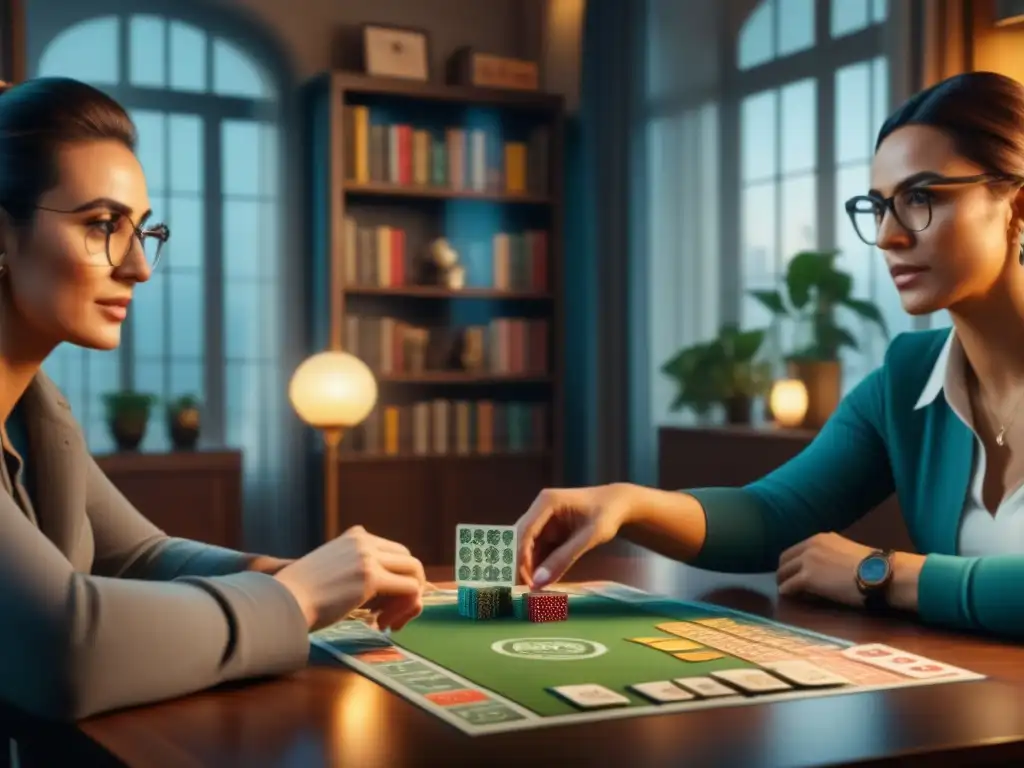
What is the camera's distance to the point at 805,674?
1121 millimetres

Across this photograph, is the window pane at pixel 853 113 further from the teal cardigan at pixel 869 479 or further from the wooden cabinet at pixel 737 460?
the teal cardigan at pixel 869 479

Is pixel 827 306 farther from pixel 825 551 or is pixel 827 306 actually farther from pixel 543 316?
pixel 825 551

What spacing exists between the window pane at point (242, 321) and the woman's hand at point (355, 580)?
3980 millimetres

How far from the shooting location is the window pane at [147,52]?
4895 mm

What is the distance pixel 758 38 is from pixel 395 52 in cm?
149

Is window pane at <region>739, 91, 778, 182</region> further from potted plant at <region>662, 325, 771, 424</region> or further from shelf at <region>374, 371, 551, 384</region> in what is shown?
shelf at <region>374, 371, 551, 384</region>

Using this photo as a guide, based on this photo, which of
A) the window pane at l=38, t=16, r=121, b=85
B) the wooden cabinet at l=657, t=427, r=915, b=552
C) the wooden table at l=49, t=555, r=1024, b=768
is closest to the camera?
the wooden table at l=49, t=555, r=1024, b=768

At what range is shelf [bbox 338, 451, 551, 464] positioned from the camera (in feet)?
16.2

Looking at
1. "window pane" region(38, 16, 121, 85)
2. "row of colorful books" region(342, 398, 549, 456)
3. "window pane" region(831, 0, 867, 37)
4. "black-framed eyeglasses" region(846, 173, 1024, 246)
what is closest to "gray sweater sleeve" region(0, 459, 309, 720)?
"black-framed eyeglasses" region(846, 173, 1024, 246)

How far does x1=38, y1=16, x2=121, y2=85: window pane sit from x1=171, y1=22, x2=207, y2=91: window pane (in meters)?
0.22

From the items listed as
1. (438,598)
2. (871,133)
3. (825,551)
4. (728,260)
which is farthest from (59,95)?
(728,260)

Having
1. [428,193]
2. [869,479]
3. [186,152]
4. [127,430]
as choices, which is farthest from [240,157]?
[869,479]

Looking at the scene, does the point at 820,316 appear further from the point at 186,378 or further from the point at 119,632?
the point at 119,632

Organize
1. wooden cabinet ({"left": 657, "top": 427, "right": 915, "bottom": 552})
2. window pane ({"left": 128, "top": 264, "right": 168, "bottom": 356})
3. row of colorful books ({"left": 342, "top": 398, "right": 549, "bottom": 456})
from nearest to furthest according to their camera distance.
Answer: wooden cabinet ({"left": 657, "top": 427, "right": 915, "bottom": 552}) → window pane ({"left": 128, "top": 264, "right": 168, "bottom": 356}) → row of colorful books ({"left": 342, "top": 398, "right": 549, "bottom": 456})
